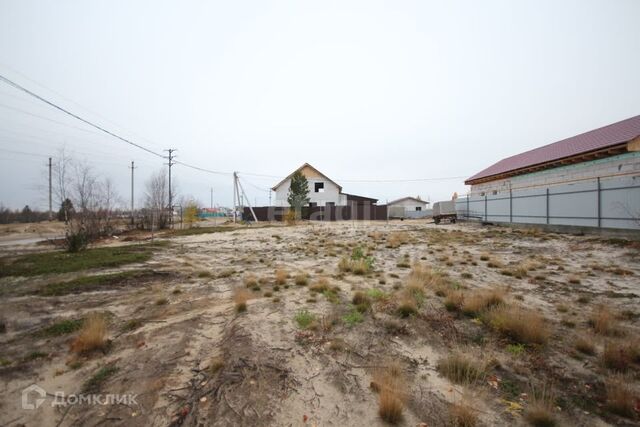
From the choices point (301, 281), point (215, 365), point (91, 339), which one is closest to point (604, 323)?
point (301, 281)

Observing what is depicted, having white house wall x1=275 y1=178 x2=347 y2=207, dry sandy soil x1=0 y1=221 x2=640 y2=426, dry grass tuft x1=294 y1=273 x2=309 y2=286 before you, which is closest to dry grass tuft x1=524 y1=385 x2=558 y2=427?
dry sandy soil x1=0 y1=221 x2=640 y2=426

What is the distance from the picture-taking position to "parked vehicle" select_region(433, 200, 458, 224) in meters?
24.7

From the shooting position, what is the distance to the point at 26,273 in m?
6.75

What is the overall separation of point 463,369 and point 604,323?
236 cm

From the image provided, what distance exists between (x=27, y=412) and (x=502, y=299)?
618 cm

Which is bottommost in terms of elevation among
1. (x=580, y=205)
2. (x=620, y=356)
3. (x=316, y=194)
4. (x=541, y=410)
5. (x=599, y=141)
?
(x=541, y=410)

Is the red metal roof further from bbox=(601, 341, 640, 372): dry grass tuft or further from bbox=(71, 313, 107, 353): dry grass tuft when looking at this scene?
bbox=(71, 313, 107, 353): dry grass tuft

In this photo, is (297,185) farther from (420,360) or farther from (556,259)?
(420,360)

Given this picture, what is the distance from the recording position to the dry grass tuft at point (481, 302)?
4143 millimetres

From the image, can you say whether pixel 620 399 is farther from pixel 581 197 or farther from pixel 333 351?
pixel 581 197

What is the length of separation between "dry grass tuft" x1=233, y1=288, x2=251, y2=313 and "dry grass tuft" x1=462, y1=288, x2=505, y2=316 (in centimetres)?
371

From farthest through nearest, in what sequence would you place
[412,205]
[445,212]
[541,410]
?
[412,205], [445,212], [541,410]

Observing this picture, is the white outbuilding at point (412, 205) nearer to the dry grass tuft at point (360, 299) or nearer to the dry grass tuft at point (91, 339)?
the dry grass tuft at point (360, 299)

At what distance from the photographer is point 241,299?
186 inches
